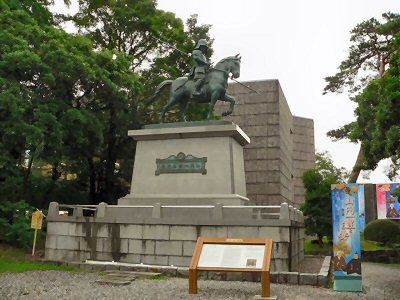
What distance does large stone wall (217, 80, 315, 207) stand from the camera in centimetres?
3144

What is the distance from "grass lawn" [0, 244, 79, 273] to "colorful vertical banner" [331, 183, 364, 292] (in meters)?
8.08

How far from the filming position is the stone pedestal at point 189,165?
1473cm

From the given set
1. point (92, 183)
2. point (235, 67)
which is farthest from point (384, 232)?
point (92, 183)

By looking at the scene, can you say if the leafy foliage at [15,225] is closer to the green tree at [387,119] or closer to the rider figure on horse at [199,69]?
the rider figure on horse at [199,69]

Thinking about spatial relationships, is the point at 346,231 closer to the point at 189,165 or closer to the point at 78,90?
the point at 189,165

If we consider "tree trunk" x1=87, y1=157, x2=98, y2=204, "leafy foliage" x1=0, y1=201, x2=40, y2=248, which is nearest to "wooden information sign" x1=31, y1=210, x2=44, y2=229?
"leafy foliage" x1=0, y1=201, x2=40, y2=248

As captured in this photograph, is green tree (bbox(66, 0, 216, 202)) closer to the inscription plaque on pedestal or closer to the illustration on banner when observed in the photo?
the inscription plaque on pedestal

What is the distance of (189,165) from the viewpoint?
15266mm

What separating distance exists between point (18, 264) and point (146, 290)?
6.11m

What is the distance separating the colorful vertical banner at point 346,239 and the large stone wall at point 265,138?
67.1ft

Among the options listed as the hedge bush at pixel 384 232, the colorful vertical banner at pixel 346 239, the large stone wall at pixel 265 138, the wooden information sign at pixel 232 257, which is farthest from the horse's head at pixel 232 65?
the hedge bush at pixel 384 232

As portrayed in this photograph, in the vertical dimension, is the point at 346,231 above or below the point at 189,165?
below

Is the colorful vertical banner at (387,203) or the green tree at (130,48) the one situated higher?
the green tree at (130,48)

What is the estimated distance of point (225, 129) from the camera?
Result: 15039 mm
